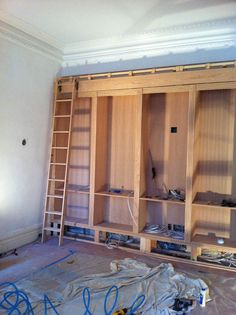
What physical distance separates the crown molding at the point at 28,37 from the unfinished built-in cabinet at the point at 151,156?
0.54m

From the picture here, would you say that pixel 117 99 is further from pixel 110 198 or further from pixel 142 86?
pixel 110 198

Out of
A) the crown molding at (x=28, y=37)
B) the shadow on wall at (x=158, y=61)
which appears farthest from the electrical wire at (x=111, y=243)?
the crown molding at (x=28, y=37)

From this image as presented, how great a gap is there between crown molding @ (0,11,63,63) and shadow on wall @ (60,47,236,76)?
43 cm

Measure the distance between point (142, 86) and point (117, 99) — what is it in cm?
72

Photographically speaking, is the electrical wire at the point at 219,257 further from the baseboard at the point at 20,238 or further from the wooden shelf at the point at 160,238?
the baseboard at the point at 20,238

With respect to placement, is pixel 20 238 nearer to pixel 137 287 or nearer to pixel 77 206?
pixel 77 206

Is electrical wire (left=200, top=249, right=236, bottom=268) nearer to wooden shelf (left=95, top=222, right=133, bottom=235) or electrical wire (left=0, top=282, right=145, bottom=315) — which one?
wooden shelf (left=95, top=222, right=133, bottom=235)

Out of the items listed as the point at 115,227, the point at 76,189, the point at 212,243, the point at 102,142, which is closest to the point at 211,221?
the point at 212,243

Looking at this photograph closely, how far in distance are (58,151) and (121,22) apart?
2.32 metres

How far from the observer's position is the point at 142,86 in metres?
4.35

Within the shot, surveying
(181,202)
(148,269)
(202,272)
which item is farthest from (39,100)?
(202,272)

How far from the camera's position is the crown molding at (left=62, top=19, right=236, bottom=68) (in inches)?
163

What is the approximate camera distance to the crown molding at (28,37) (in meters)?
4.02

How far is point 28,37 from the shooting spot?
438 cm
